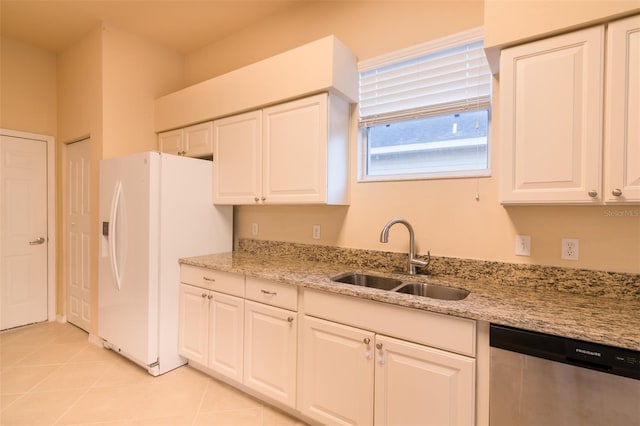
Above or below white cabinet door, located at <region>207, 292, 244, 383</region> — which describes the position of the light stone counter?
above

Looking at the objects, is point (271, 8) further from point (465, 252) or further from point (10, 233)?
point (10, 233)

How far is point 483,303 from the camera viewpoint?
1395 mm

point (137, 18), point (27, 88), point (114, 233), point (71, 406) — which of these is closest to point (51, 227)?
point (27, 88)

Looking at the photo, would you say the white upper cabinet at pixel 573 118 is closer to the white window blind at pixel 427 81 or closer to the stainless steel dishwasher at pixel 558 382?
the white window blind at pixel 427 81

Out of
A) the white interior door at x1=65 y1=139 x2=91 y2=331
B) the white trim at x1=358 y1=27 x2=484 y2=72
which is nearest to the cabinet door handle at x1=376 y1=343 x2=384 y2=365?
the white trim at x1=358 y1=27 x2=484 y2=72

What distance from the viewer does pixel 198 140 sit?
285cm

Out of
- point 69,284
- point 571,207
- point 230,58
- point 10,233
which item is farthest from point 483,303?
point 10,233

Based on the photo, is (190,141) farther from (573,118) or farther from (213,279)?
(573,118)

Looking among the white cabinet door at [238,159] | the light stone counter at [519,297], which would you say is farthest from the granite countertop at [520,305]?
the white cabinet door at [238,159]

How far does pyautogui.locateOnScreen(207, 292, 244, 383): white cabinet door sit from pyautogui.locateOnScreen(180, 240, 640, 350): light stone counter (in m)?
0.24

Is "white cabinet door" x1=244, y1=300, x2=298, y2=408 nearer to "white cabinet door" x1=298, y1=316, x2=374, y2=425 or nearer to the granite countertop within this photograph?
"white cabinet door" x1=298, y1=316, x2=374, y2=425

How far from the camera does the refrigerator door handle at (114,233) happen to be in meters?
2.52

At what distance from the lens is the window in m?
1.93

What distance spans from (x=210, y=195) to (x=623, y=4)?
2.70 metres
